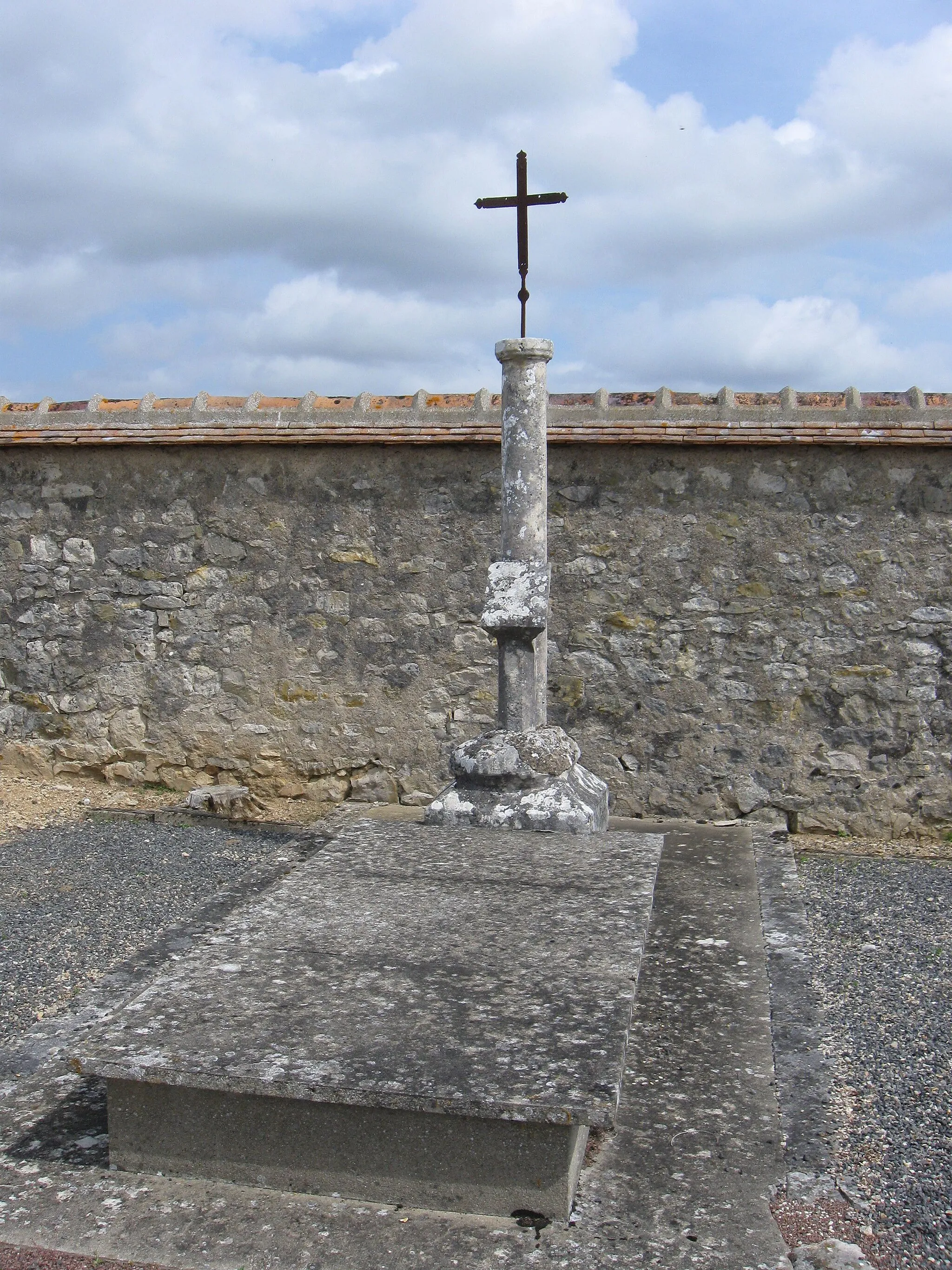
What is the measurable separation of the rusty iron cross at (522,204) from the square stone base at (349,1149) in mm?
3690

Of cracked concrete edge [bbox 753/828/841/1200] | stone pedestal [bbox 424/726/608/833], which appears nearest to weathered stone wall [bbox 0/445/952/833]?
cracked concrete edge [bbox 753/828/841/1200]

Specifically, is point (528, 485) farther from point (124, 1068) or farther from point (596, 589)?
point (124, 1068)

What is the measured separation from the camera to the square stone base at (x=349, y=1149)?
275cm

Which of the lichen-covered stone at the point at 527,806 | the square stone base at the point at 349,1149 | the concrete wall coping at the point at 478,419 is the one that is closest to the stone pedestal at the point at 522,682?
the lichen-covered stone at the point at 527,806

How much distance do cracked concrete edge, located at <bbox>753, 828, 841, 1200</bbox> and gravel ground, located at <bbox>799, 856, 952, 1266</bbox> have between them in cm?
5

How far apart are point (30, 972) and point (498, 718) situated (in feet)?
7.33

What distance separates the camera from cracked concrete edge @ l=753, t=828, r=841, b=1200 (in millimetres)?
3025

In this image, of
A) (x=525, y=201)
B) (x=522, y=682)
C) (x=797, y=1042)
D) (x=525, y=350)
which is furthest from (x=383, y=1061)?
(x=525, y=201)

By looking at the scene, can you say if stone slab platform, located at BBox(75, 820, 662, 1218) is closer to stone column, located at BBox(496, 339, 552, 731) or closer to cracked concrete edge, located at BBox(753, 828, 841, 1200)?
cracked concrete edge, located at BBox(753, 828, 841, 1200)

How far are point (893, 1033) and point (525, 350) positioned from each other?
326 cm

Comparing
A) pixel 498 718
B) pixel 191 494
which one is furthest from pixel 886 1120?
pixel 191 494

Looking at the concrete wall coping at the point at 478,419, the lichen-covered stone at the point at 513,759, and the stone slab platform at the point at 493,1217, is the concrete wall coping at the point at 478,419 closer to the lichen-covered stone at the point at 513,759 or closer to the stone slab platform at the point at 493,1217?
the lichen-covered stone at the point at 513,759

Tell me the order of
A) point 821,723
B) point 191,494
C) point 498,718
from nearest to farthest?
point 498,718
point 821,723
point 191,494

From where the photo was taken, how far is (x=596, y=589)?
7.04m
